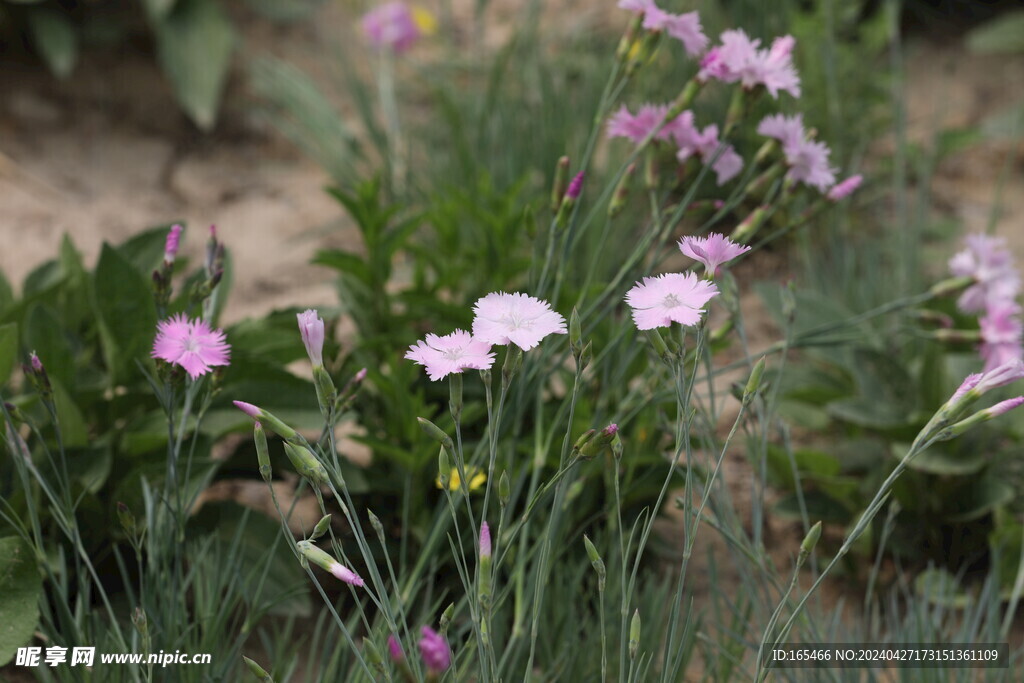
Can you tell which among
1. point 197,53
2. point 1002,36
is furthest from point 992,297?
point 197,53

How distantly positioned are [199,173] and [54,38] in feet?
1.67

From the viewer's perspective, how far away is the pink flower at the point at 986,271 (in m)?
1.33

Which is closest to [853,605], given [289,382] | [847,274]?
[847,274]

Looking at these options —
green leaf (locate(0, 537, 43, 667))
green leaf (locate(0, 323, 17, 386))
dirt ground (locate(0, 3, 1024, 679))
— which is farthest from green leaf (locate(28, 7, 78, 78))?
green leaf (locate(0, 537, 43, 667))

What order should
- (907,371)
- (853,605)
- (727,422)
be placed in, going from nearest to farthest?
(853,605)
(907,371)
(727,422)

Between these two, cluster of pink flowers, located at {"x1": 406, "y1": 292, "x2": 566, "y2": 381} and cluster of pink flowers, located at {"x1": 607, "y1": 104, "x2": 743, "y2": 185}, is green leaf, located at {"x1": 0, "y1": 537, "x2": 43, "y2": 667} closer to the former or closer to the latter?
cluster of pink flowers, located at {"x1": 406, "y1": 292, "x2": 566, "y2": 381}

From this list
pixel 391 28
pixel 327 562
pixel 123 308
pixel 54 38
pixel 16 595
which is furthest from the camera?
pixel 391 28

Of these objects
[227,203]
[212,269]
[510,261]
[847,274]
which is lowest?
[212,269]

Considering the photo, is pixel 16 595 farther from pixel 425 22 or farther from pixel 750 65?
pixel 425 22

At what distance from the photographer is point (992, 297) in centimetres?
133

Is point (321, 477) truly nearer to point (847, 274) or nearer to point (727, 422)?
point (727, 422)

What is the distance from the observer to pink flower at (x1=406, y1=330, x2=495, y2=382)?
0.68 meters

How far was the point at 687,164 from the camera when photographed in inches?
43.5

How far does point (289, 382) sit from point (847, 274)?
110 centimetres
